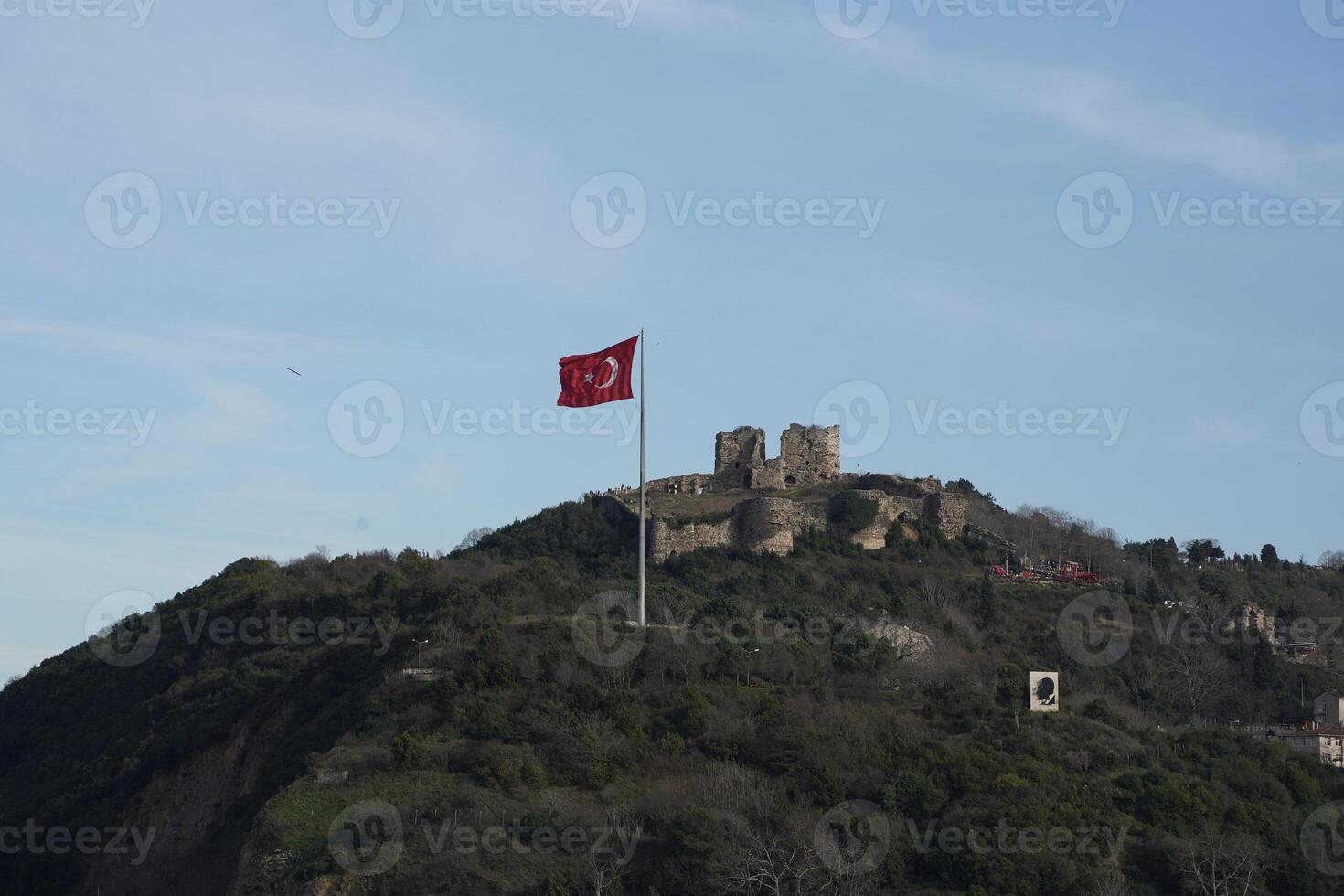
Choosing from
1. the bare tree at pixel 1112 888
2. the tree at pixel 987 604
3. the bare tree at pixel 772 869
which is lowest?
the bare tree at pixel 1112 888

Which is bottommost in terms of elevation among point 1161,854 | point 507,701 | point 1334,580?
point 1161,854

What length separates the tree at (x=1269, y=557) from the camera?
119 metres

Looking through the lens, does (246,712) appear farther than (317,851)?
Yes

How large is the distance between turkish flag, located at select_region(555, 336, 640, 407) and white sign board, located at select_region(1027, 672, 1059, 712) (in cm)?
1653

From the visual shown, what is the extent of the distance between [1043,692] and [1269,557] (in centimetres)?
5970

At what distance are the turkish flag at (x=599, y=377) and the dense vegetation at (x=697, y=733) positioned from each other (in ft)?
26.8

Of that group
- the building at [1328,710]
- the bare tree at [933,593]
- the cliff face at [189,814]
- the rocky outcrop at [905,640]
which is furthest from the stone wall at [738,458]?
the cliff face at [189,814]

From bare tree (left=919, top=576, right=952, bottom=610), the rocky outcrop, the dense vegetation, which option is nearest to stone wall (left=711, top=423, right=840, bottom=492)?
the dense vegetation

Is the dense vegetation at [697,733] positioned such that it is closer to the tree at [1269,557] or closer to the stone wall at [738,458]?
the stone wall at [738,458]

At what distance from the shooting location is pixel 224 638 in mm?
81125

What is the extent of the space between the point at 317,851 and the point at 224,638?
97.1ft

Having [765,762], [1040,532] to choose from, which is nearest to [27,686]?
[765,762]

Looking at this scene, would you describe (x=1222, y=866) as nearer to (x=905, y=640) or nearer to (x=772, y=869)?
(x=772, y=869)

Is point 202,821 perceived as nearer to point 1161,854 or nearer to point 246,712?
point 246,712
